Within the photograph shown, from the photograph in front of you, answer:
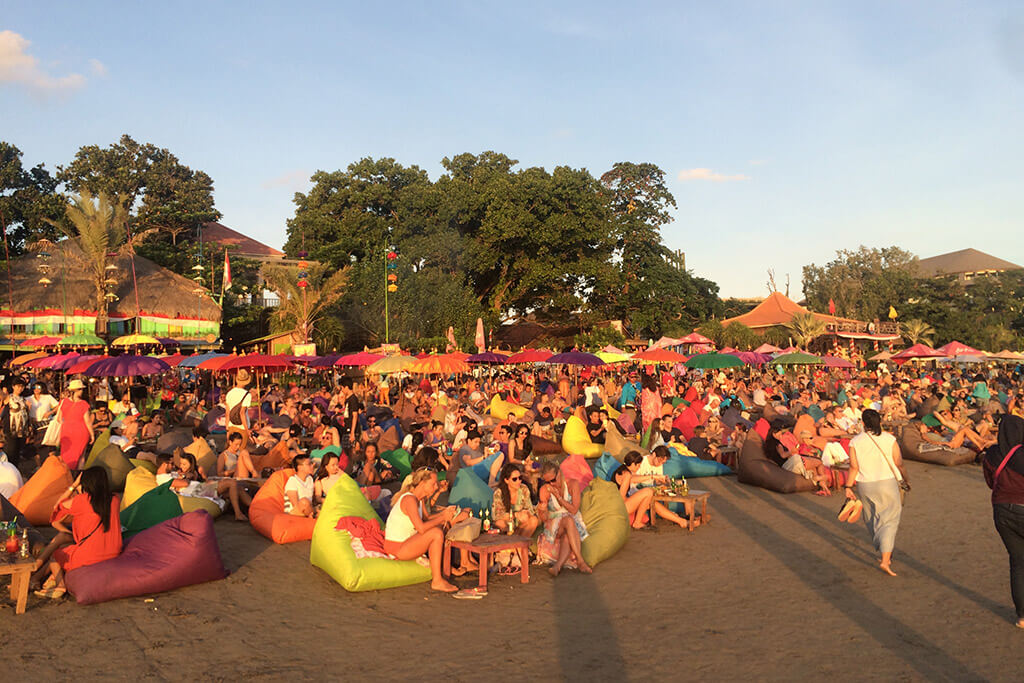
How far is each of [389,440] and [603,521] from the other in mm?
5514

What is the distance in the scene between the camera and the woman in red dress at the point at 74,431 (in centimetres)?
1052

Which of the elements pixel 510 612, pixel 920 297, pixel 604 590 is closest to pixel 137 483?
pixel 510 612

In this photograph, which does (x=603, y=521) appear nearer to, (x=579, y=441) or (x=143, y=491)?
(x=143, y=491)

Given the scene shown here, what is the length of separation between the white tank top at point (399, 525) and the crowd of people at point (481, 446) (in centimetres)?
1

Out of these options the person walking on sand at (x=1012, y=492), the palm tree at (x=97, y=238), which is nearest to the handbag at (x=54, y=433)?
the person walking on sand at (x=1012, y=492)

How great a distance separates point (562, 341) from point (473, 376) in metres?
13.5

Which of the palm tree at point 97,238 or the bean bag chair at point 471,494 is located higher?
the palm tree at point 97,238

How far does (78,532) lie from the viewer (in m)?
5.91

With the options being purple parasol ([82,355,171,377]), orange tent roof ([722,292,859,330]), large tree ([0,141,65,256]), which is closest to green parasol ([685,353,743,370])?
purple parasol ([82,355,171,377])

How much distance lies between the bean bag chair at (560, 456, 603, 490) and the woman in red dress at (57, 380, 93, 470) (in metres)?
6.97

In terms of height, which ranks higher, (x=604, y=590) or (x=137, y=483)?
(x=137, y=483)

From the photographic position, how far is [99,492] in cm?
586

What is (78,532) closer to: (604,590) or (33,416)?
(604,590)

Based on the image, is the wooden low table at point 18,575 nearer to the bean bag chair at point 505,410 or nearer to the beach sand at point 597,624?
the beach sand at point 597,624
